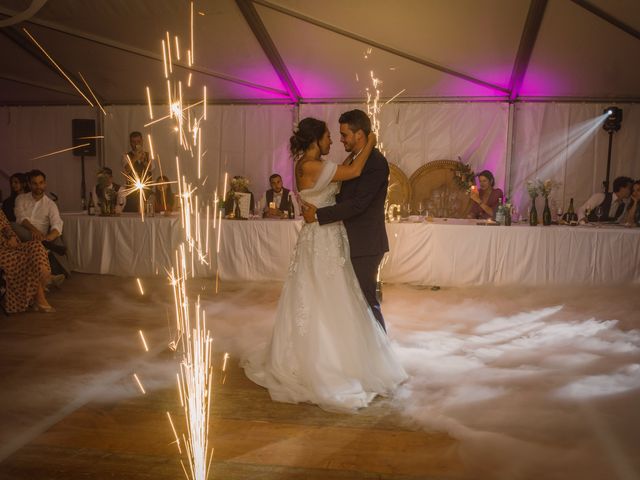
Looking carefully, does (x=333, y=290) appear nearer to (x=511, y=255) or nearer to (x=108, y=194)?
(x=511, y=255)

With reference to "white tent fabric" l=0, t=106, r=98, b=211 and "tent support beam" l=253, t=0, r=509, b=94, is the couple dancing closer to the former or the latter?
"tent support beam" l=253, t=0, r=509, b=94

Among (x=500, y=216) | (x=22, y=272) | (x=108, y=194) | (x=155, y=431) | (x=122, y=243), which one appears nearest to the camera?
(x=155, y=431)

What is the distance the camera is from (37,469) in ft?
7.06

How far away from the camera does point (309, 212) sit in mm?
3018

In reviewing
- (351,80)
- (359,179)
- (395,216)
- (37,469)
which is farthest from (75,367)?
(351,80)

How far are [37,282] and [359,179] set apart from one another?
328 centimetres

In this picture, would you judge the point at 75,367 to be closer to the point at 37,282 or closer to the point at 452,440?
the point at 37,282

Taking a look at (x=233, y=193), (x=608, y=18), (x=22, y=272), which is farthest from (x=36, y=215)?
(x=608, y=18)

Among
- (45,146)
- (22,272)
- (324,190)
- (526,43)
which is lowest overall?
(22,272)

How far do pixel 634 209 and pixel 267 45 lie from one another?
179 inches

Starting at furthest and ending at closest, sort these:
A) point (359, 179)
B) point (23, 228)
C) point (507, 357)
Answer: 1. point (23, 228)
2. point (507, 357)
3. point (359, 179)

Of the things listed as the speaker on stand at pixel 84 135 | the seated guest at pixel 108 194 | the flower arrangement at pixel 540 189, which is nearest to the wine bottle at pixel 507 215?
the flower arrangement at pixel 540 189

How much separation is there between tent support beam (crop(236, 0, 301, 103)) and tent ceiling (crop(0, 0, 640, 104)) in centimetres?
2

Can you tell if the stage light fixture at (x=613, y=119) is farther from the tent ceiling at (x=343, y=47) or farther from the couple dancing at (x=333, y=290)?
the couple dancing at (x=333, y=290)
